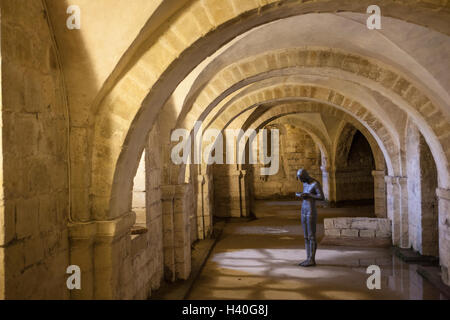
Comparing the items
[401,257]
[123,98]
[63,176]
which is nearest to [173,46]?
[123,98]

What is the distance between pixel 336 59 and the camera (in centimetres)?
670

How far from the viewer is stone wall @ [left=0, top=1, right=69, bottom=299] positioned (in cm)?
236

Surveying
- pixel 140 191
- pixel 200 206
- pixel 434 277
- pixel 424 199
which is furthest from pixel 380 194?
pixel 140 191

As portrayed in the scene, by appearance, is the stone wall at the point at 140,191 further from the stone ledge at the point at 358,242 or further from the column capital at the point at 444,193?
the stone ledge at the point at 358,242

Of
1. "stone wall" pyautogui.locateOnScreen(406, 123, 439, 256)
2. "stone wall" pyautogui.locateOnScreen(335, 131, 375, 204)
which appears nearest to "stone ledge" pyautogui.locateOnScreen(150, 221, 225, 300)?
"stone wall" pyautogui.locateOnScreen(406, 123, 439, 256)

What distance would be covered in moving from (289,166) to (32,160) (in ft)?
56.3

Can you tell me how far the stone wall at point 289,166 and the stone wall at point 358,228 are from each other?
9702 mm

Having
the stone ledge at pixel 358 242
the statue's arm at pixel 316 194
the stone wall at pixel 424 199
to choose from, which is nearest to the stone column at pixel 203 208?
the stone ledge at pixel 358 242

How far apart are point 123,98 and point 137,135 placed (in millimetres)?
401

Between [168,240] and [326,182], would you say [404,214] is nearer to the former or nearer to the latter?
[168,240]

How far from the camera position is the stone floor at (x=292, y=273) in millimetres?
5871

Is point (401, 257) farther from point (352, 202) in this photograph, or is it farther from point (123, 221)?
point (352, 202)

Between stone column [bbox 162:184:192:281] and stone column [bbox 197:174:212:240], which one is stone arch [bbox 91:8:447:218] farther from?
stone column [bbox 197:174:212:240]

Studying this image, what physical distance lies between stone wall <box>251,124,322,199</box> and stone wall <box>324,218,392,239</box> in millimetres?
9702
